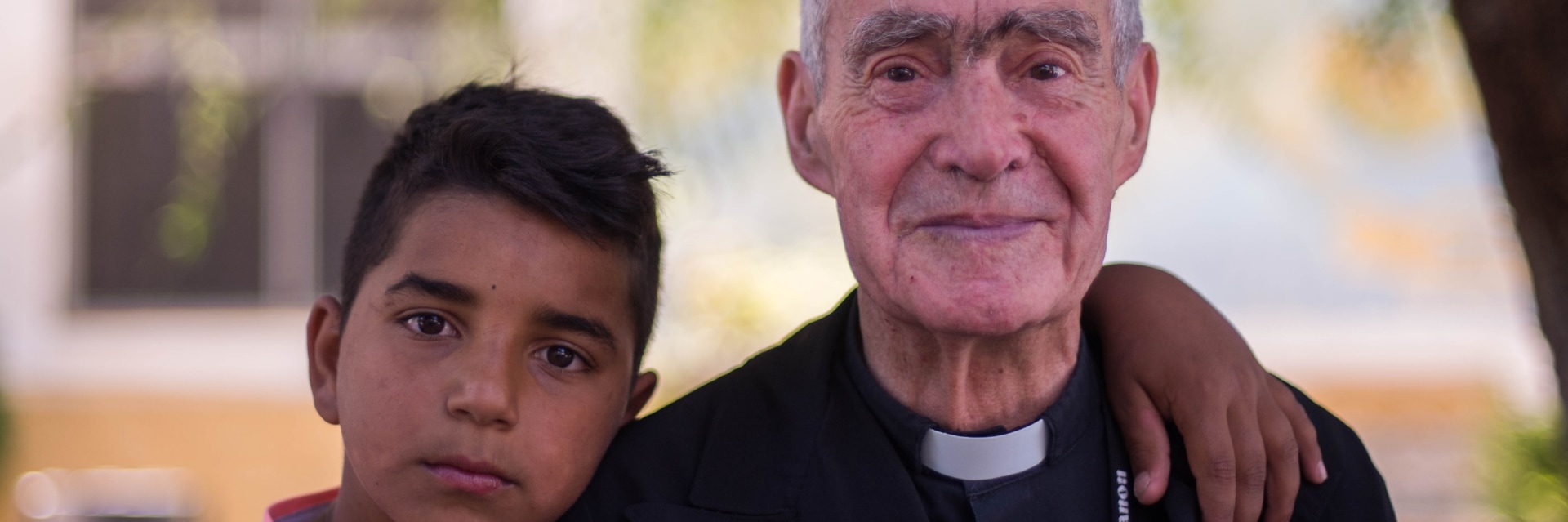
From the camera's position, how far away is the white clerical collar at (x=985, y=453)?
1852 millimetres

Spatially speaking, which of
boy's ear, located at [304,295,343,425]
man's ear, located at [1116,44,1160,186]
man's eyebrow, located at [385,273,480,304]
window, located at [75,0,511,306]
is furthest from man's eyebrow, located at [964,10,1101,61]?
window, located at [75,0,511,306]

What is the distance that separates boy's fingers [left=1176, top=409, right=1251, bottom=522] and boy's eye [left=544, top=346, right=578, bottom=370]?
34.6 inches

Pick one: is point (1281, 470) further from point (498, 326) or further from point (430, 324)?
point (430, 324)

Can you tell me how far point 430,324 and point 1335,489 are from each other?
50.0 inches

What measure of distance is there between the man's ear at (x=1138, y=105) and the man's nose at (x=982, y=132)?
0.24 meters

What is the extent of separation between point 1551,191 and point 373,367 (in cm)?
163

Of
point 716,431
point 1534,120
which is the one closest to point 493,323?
point 716,431

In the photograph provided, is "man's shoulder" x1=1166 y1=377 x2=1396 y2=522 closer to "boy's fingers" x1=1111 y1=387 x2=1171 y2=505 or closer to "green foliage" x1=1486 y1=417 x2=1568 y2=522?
"boy's fingers" x1=1111 y1=387 x2=1171 y2=505

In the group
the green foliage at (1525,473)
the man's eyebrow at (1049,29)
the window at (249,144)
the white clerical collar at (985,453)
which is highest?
the window at (249,144)

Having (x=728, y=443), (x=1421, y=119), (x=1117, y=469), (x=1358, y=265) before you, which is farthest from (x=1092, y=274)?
(x=1358, y=265)

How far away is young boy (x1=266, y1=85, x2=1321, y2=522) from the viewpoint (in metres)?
1.84

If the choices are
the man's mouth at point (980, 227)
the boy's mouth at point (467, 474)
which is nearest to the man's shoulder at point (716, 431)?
the boy's mouth at point (467, 474)

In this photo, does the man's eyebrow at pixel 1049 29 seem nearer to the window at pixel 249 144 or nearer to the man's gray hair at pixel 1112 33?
the man's gray hair at pixel 1112 33

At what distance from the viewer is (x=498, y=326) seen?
6.08ft
